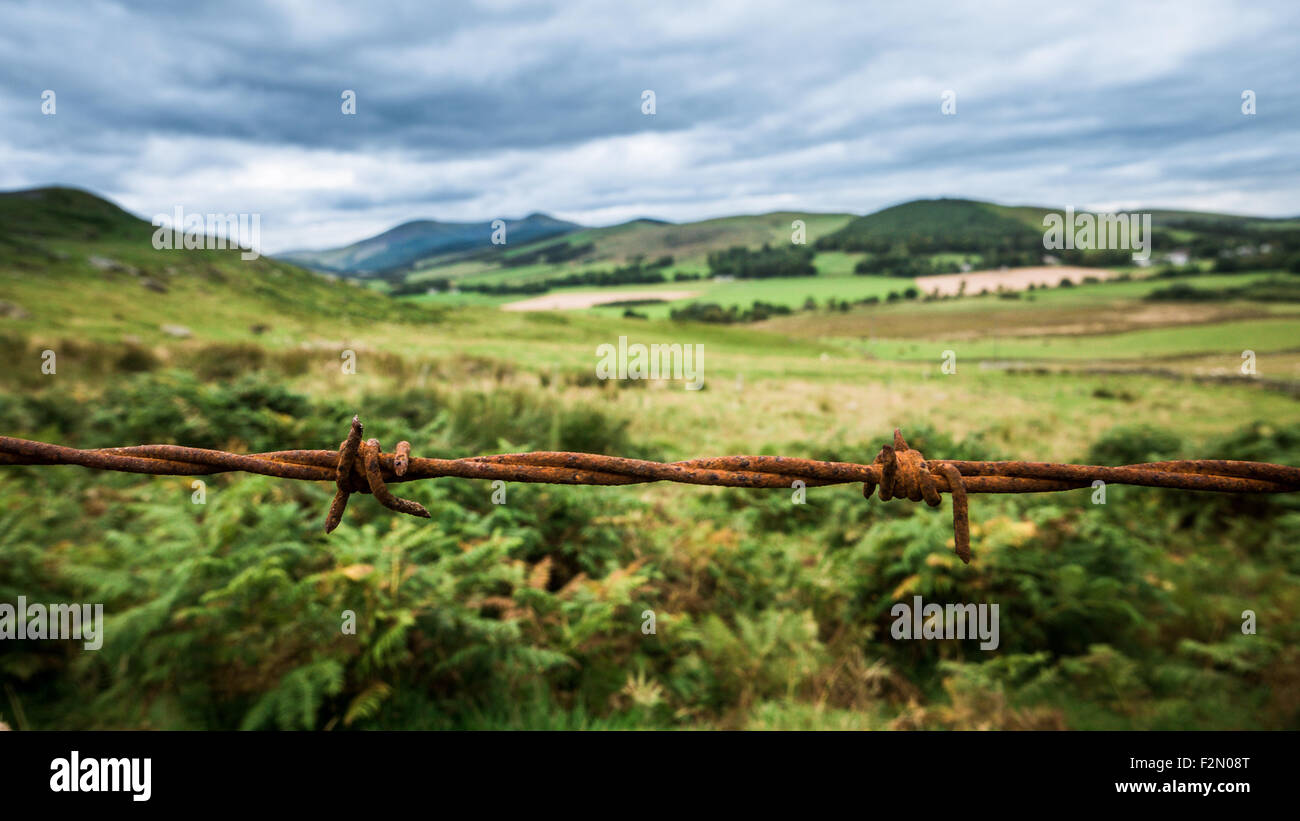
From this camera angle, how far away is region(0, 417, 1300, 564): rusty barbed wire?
1328 millimetres

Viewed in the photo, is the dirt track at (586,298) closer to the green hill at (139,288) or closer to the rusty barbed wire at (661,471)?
the green hill at (139,288)

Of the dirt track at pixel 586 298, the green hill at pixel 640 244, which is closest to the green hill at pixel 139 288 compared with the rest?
the dirt track at pixel 586 298

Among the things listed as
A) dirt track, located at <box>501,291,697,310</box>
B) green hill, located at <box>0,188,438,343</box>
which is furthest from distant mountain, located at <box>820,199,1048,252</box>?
green hill, located at <box>0,188,438,343</box>

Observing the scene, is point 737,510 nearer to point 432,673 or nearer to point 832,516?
point 832,516

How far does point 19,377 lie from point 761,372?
26.9 metres

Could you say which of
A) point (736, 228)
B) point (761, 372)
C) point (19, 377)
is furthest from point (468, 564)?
point (736, 228)

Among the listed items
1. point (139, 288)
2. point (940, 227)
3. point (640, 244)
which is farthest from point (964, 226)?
point (139, 288)

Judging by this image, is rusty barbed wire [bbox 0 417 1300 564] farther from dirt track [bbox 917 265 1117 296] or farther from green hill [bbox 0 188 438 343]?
dirt track [bbox 917 265 1117 296]

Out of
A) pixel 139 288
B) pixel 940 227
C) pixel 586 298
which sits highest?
pixel 940 227

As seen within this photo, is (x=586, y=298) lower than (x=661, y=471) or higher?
higher

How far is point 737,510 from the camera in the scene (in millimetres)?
7215

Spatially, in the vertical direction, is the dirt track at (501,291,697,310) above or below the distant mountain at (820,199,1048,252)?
below

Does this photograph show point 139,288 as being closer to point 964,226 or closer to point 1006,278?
point 1006,278

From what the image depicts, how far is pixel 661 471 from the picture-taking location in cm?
140
